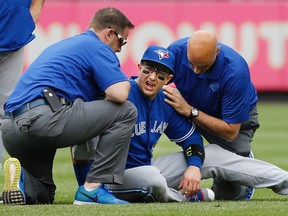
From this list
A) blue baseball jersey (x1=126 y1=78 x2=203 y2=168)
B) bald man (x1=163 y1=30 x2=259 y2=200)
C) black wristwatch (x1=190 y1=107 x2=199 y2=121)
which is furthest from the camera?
black wristwatch (x1=190 y1=107 x2=199 y2=121)

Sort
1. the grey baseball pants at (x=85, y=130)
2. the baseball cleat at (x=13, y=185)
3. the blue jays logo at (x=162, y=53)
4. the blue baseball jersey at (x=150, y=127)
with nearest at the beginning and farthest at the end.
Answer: the grey baseball pants at (x=85, y=130) → the baseball cleat at (x=13, y=185) → the blue jays logo at (x=162, y=53) → the blue baseball jersey at (x=150, y=127)

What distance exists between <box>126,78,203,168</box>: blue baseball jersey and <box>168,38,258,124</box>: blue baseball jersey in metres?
0.33

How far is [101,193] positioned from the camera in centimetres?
677

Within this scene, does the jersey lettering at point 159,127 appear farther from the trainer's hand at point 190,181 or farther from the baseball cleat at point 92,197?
the baseball cleat at point 92,197

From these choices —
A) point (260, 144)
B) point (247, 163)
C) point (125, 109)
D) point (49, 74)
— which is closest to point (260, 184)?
point (247, 163)

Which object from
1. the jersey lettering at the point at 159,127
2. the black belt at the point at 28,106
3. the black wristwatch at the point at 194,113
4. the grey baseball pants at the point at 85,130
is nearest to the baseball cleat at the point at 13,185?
the grey baseball pants at the point at 85,130

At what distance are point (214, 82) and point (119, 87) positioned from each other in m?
1.12

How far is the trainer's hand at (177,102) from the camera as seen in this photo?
738cm

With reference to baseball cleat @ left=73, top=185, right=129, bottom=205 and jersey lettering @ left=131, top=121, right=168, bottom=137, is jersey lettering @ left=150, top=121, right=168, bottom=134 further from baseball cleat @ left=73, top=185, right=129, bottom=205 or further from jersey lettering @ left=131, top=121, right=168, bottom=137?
baseball cleat @ left=73, top=185, right=129, bottom=205

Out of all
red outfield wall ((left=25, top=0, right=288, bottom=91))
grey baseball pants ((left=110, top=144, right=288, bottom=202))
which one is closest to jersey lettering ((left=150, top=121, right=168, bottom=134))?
grey baseball pants ((left=110, top=144, right=288, bottom=202))

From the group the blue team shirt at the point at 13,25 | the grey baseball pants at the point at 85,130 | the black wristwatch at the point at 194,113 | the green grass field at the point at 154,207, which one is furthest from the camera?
the blue team shirt at the point at 13,25

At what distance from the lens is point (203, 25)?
2047 cm

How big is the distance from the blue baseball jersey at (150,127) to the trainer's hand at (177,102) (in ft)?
0.13

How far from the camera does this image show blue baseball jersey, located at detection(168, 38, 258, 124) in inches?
291
